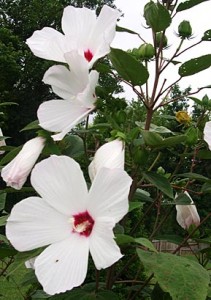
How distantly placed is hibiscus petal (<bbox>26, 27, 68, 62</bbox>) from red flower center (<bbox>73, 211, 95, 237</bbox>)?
31 cm

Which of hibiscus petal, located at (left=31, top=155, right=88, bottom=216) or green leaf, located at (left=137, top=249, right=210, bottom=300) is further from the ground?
hibiscus petal, located at (left=31, top=155, right=88, bottom=216)

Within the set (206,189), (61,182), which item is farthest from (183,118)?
(61,182)

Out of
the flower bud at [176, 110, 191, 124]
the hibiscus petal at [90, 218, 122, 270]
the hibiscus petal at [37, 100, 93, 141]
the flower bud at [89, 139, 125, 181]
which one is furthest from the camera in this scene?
the flower bud at [176, 110, 191, 124]

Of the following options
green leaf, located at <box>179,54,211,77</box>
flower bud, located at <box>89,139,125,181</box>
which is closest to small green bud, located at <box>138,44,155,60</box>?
green leaf, located at <box>179,54,211,77</box>

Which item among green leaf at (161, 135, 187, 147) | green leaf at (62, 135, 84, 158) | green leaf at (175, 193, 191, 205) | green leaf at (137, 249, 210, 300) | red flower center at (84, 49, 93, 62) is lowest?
green leaf at (137, 249, 210, 300)

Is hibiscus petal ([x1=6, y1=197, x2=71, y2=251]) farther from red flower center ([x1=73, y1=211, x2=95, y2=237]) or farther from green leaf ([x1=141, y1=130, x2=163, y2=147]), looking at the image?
green leaf ([x1=141, y1=130, x2=163, y2=147])

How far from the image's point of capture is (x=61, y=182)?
36.5 inches

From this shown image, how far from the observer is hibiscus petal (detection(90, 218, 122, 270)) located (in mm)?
833

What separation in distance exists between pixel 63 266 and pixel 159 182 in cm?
35

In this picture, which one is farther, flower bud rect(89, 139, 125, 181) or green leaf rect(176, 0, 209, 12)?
green leaf rect(176, 0, 209, 12)

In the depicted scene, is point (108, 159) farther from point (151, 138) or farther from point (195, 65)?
point (195, 65)

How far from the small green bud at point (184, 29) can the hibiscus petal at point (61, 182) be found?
56cm

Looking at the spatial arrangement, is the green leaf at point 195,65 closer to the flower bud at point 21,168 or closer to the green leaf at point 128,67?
the green leaf at point 128,67

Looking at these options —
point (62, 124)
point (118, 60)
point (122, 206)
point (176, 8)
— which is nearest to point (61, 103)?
point (62, 124)
